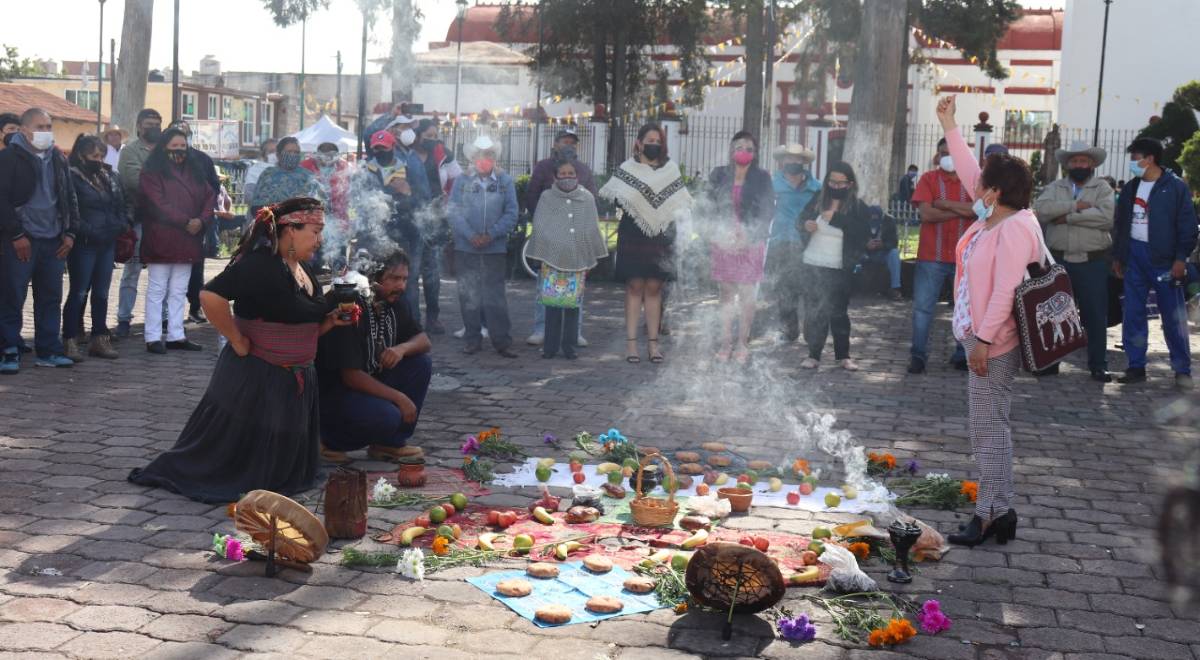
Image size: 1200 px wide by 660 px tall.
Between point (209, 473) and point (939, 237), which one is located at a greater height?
point (939, 237)

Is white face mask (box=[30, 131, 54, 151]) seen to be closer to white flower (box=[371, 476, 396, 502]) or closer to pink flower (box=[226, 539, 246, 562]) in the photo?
white flower (box=[371, 476, 396, 502])

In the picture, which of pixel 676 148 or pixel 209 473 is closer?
pixel 209 473

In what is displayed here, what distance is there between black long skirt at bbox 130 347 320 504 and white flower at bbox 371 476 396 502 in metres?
0.44

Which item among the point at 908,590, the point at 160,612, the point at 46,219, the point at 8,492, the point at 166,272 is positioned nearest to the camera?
the point at 160,612

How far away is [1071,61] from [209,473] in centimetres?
3487

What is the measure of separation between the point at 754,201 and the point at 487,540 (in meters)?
6.03

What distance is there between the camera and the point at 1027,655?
4496 millimetres

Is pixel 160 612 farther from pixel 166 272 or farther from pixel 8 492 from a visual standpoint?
pixel 166 272

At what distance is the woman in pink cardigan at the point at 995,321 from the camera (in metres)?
5.79

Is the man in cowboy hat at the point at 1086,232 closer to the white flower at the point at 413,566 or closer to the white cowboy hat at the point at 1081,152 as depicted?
the white cowboy hat at the point at 1081,152

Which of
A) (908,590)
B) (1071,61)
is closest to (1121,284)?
(908,590)

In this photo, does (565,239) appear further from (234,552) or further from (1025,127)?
(1025,127)

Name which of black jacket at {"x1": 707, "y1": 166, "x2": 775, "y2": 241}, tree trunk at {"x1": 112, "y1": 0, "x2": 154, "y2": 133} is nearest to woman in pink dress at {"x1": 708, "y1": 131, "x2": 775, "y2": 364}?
black jacket at {"x1": 707, "y1": 166, "x2": 775, "y2": 241}

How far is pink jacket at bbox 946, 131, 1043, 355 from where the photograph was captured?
5.77 m
